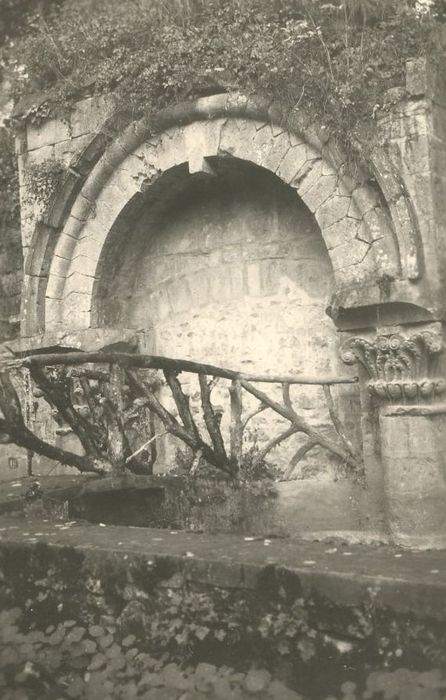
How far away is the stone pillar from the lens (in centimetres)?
469

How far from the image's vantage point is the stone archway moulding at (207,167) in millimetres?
4918

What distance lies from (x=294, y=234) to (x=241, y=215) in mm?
534

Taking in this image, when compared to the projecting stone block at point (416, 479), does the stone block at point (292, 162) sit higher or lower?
higher

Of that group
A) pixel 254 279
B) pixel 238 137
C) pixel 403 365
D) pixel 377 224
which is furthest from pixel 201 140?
pixel 403 365

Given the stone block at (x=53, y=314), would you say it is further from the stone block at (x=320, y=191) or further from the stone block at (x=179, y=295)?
the stone block at (x=320, y=191)

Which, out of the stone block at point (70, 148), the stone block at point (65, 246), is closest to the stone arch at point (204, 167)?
the stone block at point (65, 246)

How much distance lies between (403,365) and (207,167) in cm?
220

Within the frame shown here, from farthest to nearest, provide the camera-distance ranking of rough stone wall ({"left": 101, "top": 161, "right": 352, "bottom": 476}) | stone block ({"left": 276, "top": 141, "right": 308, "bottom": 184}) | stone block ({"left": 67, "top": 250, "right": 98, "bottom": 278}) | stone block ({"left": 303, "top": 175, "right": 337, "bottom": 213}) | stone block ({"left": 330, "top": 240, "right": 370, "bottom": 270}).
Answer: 1. stone block ({"left": 67, "top": 250, "right": 98, "bottom": 278})
2. rough stone wall ({"left": 101, "top": 161, "right": 352, "bottom": 476})
3. stone block ({"left": 276, "top": 141, "right": 308, "bottom": 184})
4. stone block ({"left": 303, "top": 175, "right": 337, "bottom": 213})
5. stone block ({"left": 330, "top": 240, "right": 370, "bottom": 270})

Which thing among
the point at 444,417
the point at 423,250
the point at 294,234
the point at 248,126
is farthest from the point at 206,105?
the point at 444,417

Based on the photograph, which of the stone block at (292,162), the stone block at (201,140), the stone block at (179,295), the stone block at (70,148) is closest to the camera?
the stone block at (292,162)

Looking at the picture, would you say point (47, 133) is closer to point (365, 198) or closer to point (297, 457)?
point (365, 198)

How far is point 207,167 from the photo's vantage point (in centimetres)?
570

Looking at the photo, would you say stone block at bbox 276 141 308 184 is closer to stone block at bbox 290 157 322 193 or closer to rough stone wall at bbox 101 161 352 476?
stone block at bbox 290 157 322 193

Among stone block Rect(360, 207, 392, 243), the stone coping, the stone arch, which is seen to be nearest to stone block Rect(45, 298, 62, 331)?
the stone arch
